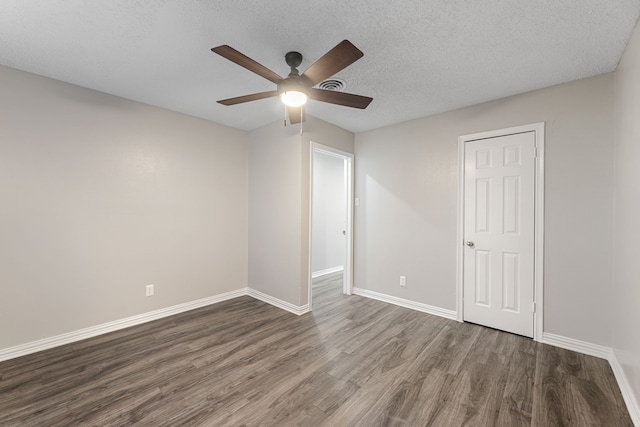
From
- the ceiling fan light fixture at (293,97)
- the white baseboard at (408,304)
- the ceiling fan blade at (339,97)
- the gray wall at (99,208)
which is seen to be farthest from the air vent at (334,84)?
the white baseboard at (408,304)

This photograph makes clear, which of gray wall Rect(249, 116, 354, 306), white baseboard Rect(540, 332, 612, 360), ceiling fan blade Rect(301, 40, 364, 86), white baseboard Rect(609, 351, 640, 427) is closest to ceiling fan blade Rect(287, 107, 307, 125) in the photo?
ceiling fan blade Rect(301, 40, 364, 86)

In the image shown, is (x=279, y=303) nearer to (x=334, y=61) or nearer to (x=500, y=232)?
(x=500, y=232)

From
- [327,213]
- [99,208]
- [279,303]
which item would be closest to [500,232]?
[279,303]

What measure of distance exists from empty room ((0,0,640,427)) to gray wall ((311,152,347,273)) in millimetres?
1417

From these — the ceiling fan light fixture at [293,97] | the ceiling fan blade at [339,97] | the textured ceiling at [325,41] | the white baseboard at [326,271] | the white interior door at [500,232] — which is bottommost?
the white baseboard at [326,271]

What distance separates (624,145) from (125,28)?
12.3ft

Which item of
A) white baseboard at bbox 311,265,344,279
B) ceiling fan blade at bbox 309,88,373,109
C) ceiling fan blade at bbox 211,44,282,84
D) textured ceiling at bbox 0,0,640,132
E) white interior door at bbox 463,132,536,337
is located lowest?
white baseboard at bbox 311,265,344,279

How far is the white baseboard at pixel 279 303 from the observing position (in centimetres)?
337

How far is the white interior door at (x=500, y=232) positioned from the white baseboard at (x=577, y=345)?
15 centimetres

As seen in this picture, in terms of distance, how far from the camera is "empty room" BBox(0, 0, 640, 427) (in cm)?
176

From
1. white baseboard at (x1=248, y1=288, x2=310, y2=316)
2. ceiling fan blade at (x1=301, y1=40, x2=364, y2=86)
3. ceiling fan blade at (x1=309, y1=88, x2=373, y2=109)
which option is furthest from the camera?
white baseboard at (x1=248, y1=288, x2=310, y2=316)

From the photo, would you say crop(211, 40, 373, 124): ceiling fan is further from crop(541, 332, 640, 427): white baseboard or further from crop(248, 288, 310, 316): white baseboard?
crop(541, 332, 640, 427): white baseboard

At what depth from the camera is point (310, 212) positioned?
349cm

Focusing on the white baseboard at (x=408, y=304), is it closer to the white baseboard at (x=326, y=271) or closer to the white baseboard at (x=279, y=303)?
the white baseboard at (x=279, y=303)
